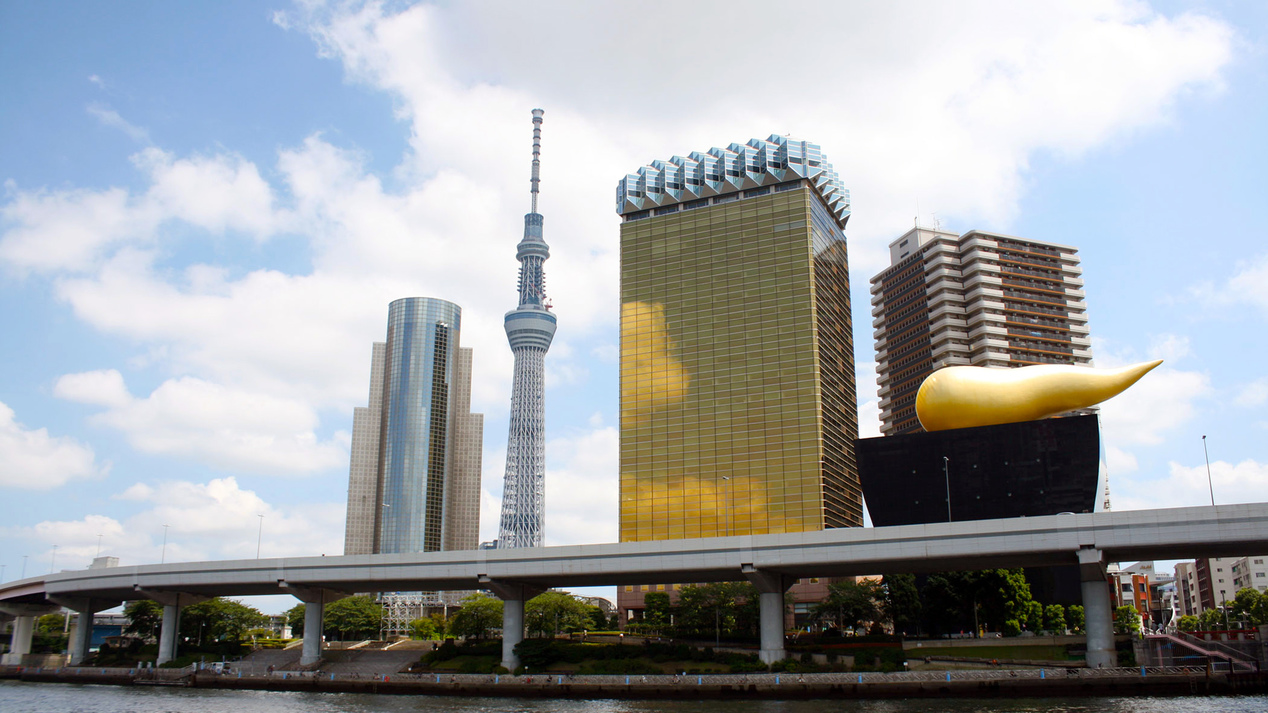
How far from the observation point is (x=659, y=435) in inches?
6107

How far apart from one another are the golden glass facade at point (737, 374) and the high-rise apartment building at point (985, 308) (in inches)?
891

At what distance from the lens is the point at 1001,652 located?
76.1 meters

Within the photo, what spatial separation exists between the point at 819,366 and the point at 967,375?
Answer: 5800 cm

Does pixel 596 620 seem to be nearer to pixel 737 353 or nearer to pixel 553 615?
pixel 553 615

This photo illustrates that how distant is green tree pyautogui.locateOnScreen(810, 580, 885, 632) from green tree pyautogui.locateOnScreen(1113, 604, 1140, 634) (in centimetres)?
3495

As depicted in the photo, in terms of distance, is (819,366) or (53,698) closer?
(53,698)

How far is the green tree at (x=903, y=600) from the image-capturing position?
9481cm

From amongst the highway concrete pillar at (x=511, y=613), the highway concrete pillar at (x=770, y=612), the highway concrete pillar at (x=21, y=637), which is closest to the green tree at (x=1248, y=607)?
the highway concrete pillar at (x=770, y=612)

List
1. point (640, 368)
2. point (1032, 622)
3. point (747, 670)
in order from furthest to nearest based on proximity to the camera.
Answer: point (640, 368) < point (1032, 622) < point (747, 670)

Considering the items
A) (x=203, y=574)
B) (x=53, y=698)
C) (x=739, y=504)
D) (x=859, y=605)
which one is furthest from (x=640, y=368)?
(x=53, y=698)

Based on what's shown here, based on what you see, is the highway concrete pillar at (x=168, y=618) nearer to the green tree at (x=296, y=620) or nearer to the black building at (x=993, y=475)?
the green tree at (x=296, y=620)

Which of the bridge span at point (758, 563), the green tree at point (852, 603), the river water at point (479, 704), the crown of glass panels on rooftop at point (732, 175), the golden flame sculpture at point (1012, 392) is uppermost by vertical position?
the crown of glass panels on rooftop at point (732, 175)

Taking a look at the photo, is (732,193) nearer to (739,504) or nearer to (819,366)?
(819,366)

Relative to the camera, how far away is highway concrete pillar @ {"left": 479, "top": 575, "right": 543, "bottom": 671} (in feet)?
277
